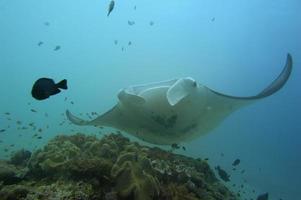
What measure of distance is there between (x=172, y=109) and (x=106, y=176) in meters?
1.88

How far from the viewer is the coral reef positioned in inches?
223

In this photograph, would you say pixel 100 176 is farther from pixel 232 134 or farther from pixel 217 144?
pixel 232 134

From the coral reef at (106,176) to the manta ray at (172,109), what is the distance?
1.45 feet

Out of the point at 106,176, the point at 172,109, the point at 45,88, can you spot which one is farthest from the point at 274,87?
the point at 45,88

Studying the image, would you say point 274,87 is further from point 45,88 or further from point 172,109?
point 45,88

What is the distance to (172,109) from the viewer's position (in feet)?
23.2

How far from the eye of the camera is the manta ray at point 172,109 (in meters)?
7.07

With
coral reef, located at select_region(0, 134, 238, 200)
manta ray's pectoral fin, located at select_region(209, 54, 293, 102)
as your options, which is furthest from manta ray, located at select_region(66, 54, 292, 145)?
coral reef, located at select_region(0, 134, 238, 200)

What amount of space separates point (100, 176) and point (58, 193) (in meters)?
0.82

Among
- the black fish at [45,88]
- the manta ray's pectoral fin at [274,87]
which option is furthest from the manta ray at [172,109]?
the black fish at [45,88]

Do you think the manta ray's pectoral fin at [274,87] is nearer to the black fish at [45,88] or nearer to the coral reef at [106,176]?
the coral reef at [106,176]

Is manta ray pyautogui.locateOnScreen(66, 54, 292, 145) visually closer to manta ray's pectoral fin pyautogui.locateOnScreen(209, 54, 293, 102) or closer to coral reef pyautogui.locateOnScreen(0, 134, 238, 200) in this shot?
manta ray's pectoral fin pyautogui.locateOnScreen(209, 54, 293, 102)

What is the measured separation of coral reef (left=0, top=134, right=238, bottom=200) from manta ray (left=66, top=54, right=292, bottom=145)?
1.45 ft

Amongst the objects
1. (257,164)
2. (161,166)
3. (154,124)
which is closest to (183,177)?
(161,166)
